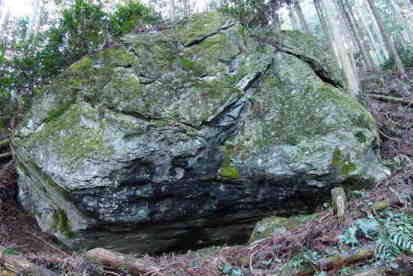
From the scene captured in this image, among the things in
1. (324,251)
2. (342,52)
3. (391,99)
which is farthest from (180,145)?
(391,99)

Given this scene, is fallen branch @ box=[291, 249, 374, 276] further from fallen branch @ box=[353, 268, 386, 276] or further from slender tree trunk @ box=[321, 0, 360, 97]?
slender tree trunk @ box=[321, 0, 360, 97]

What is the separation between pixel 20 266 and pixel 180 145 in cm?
329

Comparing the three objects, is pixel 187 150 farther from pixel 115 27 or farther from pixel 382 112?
pixel 382 112

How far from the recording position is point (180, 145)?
6.07 meters

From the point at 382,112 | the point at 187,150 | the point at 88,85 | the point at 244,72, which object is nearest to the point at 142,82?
the point at 88,85

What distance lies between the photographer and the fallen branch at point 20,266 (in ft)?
14.9

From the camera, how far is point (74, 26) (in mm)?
7656

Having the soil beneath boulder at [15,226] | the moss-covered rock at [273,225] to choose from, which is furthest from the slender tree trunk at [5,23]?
the moss-covered rock at [273,225]

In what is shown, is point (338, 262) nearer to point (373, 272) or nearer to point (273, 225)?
point (373, 272)

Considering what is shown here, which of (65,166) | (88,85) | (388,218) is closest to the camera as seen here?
(388,218)

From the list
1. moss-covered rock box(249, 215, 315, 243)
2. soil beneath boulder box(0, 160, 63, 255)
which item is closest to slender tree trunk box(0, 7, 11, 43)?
soil beneath boulder box(0, 160, 63, 255)

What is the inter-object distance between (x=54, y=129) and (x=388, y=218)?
6.08m

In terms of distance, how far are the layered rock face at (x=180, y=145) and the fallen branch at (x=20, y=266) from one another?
1.31 metres

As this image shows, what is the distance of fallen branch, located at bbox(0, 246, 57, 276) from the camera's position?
4.55 m
